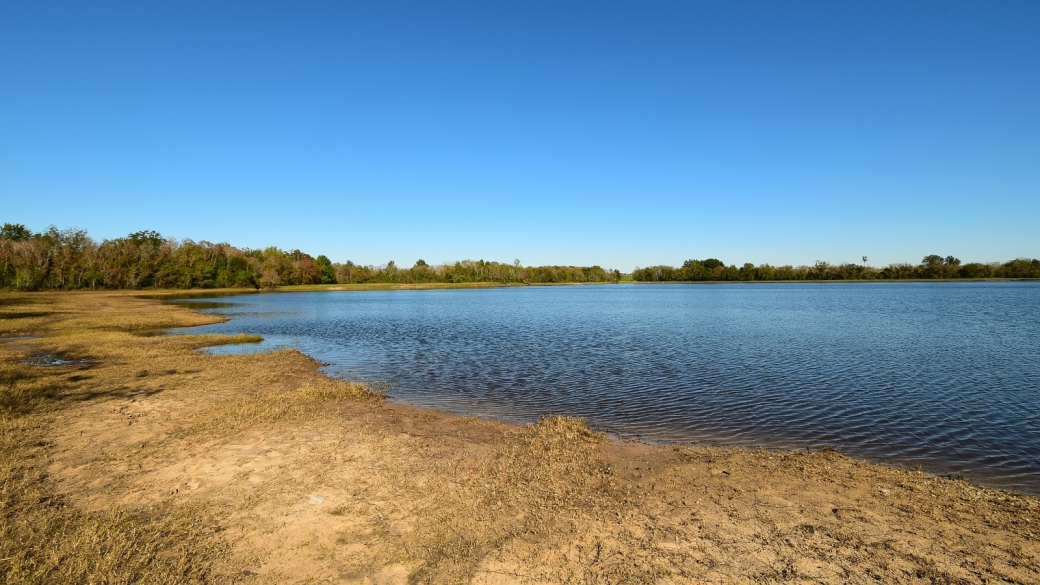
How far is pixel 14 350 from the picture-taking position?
2172cm

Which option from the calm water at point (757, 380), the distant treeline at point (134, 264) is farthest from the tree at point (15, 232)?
the calm water at point (757, 380)

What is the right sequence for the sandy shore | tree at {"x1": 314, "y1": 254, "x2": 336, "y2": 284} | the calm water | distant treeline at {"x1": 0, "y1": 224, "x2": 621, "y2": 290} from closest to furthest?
the sandy shore, the calm water, distant treeline at {"x1": 0, "y1": 224, "x2": 621, "y2": 290}, tree at {"x1": 314, "y1": 254, "x2": 336, "y2": 284}

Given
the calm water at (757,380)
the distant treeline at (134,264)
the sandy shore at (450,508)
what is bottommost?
Answer: the calm water at (757,380)

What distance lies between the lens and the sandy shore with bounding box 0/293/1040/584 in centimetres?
536

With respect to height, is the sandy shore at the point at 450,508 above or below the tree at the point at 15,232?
below

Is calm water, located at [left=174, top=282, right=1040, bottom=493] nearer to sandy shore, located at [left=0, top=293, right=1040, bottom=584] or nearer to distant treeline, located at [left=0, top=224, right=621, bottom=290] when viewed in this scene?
sandy shore, located at [left=0, top=293, right=1040, bottom=584]

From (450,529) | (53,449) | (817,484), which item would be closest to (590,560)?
(450,529)

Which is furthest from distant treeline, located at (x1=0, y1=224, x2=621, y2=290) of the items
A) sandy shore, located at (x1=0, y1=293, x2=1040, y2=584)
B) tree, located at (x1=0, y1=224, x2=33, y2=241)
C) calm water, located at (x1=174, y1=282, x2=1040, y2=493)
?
sandy shore, located at (x1=0, y1=293, x2=1040, y2=584)

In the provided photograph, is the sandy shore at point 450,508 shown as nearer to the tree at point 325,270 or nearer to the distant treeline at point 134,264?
the distant treeline at point 134,264

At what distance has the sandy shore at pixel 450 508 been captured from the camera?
5.36 metres

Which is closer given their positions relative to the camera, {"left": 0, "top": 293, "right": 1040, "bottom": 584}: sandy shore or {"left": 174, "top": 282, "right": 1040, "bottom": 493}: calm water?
{"left": 0, "top": 293, "right": 1040, "bottom": 584}: sandy shore

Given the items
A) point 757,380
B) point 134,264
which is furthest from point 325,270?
point 757,380

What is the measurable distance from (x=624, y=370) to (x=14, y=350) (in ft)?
85.4

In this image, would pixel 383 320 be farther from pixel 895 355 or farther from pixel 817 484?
pixel 817 484
